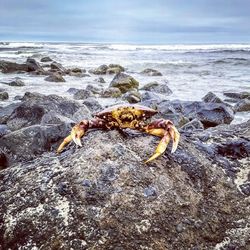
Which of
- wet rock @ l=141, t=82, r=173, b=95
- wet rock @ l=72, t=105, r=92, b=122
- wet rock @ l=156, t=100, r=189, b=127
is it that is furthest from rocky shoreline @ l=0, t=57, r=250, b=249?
wet rock @ l=141, t=82, r=173, b=95

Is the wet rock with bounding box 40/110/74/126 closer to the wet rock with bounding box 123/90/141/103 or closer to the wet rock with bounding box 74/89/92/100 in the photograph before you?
the wet rock with bounding box 123/90/141/103

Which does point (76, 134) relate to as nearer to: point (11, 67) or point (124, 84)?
point (124, 84)

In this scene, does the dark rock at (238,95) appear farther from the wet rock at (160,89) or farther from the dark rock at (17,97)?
the dark rock at (17,97)

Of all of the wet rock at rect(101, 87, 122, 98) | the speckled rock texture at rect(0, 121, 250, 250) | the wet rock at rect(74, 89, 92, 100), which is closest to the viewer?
the speckled rock texture at rect(0, 121, 250, 250)

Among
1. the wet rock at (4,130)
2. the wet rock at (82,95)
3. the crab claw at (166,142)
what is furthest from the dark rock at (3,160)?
the wet rock at (82,95)

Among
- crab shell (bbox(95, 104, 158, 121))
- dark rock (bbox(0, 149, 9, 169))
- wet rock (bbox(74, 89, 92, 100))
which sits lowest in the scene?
wet rock (bbox(74, 89, 92, 100))

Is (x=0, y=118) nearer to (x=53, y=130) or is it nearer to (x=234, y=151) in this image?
(x=53, y=130)

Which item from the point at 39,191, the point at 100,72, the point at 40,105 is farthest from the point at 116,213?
the point at 100,72
